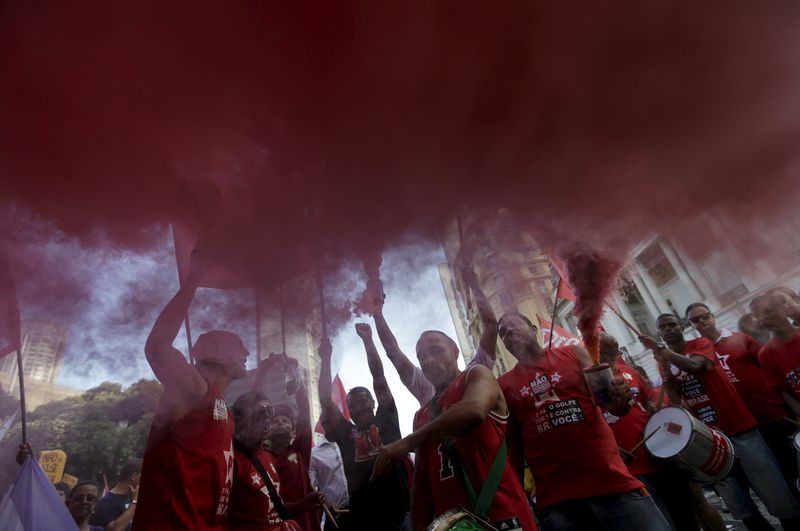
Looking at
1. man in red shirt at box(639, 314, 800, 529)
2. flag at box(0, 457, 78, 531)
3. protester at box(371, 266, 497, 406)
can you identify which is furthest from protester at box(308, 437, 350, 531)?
man in red shirt at box(639, 314, 800, 529)

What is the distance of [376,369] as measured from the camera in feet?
16.1

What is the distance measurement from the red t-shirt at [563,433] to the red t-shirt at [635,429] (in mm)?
812

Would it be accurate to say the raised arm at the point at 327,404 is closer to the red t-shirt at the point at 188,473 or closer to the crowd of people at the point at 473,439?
the crowd of people at the point at 473,439

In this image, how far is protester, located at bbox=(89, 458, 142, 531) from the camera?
4.93m

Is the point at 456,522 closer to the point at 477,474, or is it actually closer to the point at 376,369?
the point at 477,474

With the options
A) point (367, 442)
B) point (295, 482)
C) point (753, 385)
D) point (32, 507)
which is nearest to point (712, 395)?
point (753, 385)

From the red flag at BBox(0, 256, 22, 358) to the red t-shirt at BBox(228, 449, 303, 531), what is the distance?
1891 millimetres

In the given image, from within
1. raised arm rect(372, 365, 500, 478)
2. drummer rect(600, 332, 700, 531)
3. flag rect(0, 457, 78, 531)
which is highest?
flag rect(0, 457, 78, 531)

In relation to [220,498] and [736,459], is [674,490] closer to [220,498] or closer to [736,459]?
[736,459]

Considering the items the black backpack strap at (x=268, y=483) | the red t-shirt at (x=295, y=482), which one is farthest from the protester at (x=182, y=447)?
the red t-shirt at (x=295, y=482)

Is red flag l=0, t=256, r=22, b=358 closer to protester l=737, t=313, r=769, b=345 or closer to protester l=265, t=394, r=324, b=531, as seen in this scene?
protester l=265, t=394, r=324, b=531

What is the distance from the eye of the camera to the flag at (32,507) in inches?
151

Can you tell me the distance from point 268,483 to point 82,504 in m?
3.36

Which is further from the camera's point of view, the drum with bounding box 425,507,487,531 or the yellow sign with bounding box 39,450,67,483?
the yellow sign with bounding box 39,450,67,483
